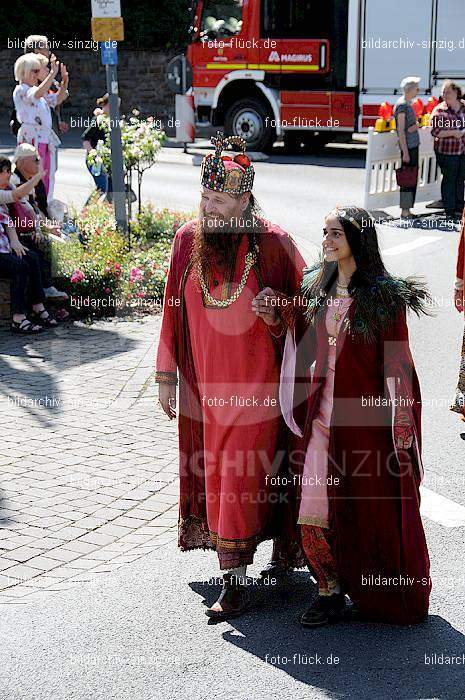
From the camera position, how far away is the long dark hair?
4.64 m

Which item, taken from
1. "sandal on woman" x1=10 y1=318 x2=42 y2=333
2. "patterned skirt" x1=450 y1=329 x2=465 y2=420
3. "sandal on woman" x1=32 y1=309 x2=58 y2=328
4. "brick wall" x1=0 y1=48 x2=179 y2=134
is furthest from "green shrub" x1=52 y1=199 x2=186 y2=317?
"brick wall" x1=0 y1=48 x2=179 y2=134

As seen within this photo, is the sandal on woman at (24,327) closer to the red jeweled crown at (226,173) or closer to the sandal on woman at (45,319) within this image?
the sandal on woman at (45,319)

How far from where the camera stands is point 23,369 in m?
8.81

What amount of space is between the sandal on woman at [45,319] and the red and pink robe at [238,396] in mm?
5083

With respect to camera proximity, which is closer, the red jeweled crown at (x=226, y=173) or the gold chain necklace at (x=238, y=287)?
the red jeweled crown at (x=226, y=173)

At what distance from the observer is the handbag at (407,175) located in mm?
15836

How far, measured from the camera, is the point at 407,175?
15844 mm

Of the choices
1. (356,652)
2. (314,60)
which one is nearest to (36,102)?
(356,652)

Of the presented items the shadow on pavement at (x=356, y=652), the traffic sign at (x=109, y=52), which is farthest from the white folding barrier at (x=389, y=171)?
the shadow on pavement at (x=356, y=652)

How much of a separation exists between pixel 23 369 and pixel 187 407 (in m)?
3.92

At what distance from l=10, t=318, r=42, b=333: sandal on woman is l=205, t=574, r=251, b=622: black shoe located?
5200 millimetres

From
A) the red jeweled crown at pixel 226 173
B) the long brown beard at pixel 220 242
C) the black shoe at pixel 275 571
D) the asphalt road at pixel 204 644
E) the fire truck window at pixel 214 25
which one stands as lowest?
the asphalt road at pixel 204 644

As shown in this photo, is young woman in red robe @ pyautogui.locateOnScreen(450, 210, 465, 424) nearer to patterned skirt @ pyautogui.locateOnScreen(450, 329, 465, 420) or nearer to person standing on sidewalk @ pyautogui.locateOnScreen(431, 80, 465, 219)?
patterned skirt @ pyautogui.locateOnScreen(450, 329, 465, 420)

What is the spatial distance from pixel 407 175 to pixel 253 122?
7784 mm
